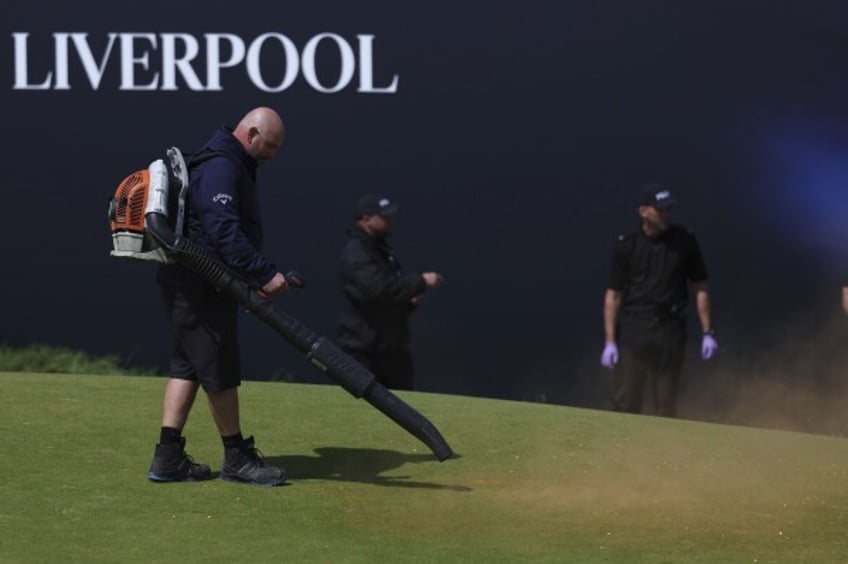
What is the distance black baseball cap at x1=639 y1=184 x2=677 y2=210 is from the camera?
11.5 metres

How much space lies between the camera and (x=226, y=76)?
12172 millimetres

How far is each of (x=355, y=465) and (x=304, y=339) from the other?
0.80 m

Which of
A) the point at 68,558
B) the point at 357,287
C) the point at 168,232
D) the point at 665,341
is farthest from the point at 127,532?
the point at 665,341

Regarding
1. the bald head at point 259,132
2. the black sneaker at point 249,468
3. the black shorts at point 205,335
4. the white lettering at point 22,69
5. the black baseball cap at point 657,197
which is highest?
the white lettering at point 22,69

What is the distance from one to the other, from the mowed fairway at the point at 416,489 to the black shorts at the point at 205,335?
1.50ft

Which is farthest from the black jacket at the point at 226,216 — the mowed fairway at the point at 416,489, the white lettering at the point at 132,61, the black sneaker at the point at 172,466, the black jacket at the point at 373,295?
the white lettering at the point at 132,61

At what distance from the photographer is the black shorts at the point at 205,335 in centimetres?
759

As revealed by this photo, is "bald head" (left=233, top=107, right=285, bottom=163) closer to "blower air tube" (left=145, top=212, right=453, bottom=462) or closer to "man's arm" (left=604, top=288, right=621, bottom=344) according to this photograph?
"blower air tube" (left=145, top=212, right=453, bottom=462)

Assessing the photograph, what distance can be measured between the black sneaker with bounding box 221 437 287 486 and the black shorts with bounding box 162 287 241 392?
0.93 feet

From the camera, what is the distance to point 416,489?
7.83 m

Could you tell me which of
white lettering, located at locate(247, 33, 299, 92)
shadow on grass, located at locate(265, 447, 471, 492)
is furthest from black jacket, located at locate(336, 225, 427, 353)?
shadow on grass, located at locate(265, 447, 471, 492)

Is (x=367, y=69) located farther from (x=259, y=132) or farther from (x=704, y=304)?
(x=259, y=132)

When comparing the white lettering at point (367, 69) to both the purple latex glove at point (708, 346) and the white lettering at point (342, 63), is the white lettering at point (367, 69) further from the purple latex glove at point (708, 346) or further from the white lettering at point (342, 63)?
the purple latex glove at point (708, 346)

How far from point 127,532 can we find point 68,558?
0.41m
